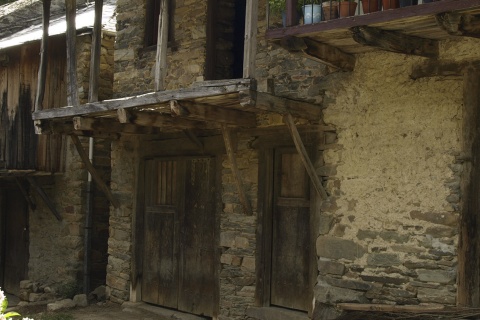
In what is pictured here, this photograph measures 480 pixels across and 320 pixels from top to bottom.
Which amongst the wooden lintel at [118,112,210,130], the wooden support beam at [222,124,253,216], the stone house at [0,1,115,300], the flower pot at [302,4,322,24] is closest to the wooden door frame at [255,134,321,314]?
the wooden support beam at [222,124,253,216]

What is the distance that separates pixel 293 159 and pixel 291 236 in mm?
881

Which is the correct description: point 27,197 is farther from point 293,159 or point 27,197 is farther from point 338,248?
point 338,248

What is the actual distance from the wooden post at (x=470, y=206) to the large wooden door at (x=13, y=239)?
8.77 metres

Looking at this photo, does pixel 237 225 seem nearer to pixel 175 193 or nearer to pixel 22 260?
pixel 175 193

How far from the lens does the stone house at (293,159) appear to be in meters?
6.14

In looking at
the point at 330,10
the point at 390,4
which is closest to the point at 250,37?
the point at 330,10

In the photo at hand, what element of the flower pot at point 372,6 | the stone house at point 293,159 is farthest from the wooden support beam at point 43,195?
the flower pot at point 372,6

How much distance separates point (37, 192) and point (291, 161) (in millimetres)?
5632

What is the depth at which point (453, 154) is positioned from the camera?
6.16m

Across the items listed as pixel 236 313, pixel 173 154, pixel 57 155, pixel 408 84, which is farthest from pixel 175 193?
pixel 408 84

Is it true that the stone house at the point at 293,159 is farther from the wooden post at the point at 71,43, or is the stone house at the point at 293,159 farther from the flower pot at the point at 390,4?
the wooden post at the point at 71,43

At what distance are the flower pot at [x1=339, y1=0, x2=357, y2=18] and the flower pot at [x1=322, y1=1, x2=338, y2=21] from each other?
3.7 inches

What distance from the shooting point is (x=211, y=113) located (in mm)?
7223

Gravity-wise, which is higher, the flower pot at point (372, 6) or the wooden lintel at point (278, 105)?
the flower pot at point (372, 6)
